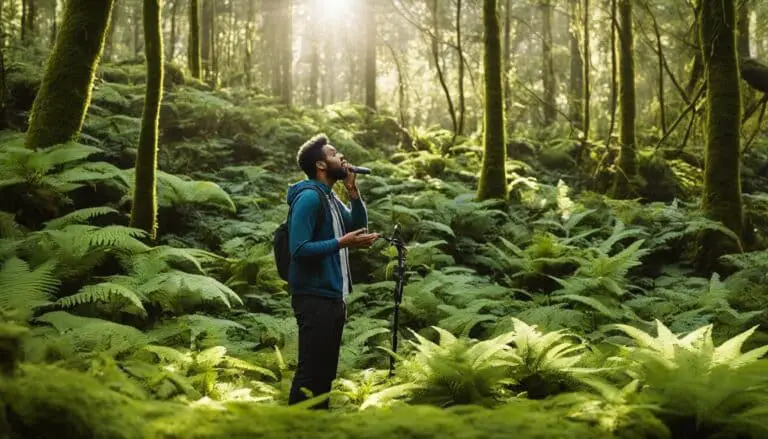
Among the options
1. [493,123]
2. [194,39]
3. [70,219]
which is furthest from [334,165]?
[194,39]

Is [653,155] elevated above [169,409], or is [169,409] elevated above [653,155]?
[653,155]

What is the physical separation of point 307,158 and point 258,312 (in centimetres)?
323

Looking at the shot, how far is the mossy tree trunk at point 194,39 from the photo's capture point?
1492cm

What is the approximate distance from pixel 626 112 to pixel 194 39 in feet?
36.9

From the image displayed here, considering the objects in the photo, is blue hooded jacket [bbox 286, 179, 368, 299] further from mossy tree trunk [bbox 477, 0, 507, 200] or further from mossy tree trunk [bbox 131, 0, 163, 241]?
mossy tree trunk [bbox 477, 0, 507, 200]

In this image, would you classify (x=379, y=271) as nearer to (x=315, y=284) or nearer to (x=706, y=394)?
(x=315, y=284)

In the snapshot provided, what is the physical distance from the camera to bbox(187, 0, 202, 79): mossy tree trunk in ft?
48.9

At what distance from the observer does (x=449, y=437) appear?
1.95 metres

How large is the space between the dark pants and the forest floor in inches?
9.2

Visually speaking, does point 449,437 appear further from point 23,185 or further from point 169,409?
point 23,185

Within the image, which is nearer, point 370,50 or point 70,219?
point 70,219

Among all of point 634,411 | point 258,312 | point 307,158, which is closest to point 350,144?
point 258,312

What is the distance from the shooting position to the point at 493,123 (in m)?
10.8

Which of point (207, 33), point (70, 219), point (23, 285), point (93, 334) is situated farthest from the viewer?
point (207, 33)
